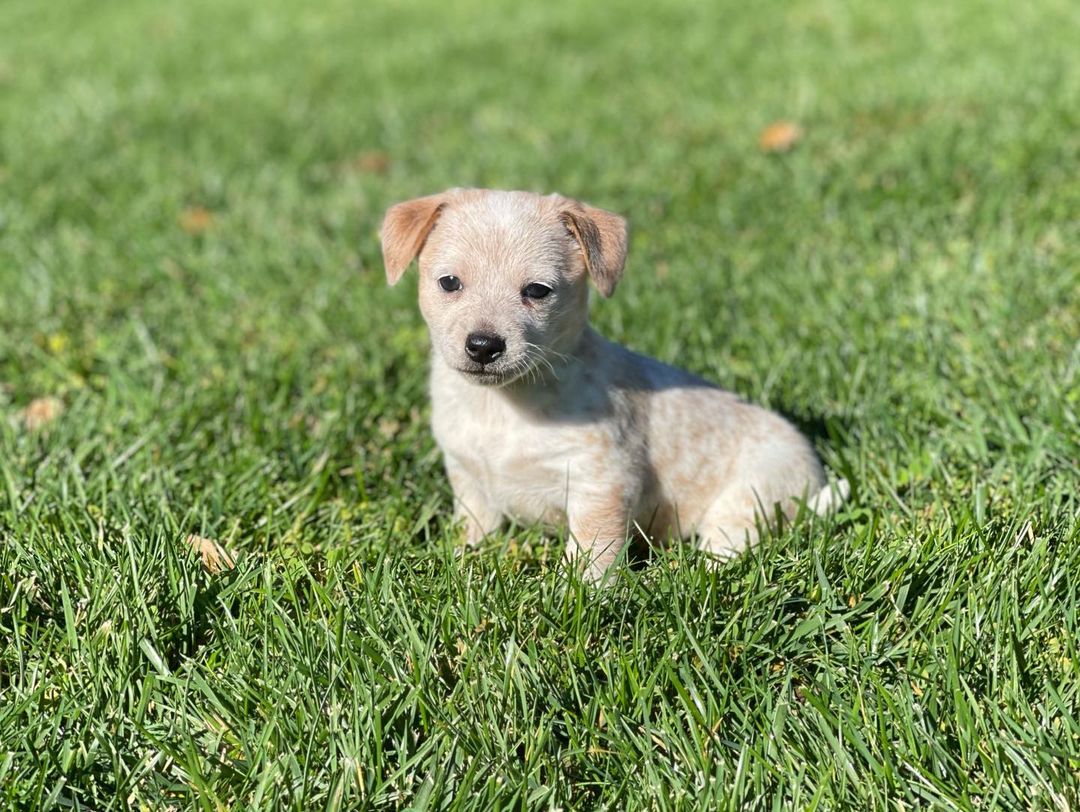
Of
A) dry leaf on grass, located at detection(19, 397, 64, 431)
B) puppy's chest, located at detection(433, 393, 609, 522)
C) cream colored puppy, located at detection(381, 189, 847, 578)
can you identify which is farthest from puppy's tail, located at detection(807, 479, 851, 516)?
dry leaf on grass, located at detection(19, 397, 64, 431)

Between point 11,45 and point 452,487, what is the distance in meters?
10.9

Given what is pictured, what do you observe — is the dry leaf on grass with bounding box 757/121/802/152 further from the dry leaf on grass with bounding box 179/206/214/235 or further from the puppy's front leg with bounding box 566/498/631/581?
the puppy's front leg with bounding box 566/498/631/581

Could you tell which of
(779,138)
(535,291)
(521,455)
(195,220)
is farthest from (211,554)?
(779,138)

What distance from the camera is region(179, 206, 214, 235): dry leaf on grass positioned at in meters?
6.80

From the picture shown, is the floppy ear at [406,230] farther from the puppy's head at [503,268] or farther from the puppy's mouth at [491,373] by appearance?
the puppy's mouth at [491,373]

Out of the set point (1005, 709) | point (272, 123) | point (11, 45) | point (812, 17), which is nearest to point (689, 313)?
point (1005, 709)

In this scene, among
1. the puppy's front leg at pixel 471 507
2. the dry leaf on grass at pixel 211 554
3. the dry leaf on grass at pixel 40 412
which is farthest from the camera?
the dry leaf on grass at pixel 40 412

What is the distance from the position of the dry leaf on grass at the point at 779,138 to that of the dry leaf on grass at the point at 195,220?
3.69 meters

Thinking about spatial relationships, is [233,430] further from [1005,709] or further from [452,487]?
[1005,709]

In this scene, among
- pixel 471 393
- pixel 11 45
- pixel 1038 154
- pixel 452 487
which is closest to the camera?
pixel 471 393

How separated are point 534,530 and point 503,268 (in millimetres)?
931

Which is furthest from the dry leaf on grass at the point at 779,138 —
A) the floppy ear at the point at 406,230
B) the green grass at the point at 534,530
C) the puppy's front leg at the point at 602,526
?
the puppy's front leg at the point at 602,526

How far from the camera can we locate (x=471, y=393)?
3719 mm

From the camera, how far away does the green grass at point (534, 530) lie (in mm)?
2705
